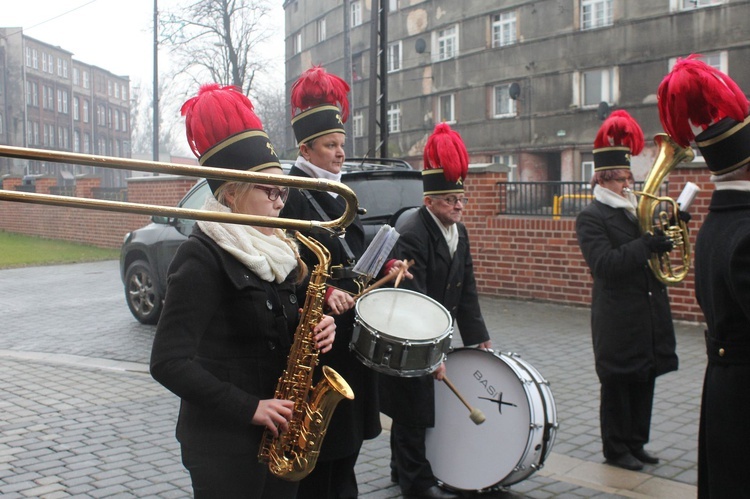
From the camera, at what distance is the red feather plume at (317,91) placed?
426 cm

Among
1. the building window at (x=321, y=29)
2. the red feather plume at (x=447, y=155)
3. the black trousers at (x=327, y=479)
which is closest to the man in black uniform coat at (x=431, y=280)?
the red feather plume at (x=447, y=155)

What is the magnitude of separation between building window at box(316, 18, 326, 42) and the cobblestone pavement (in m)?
40.9

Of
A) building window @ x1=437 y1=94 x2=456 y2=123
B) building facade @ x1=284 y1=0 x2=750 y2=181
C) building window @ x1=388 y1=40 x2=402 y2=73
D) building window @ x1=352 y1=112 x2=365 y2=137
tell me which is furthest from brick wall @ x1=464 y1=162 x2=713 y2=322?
building window @ x1=352 y1=112 x2=365 y2=137

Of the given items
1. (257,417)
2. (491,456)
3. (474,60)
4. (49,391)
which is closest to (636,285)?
(491,456)

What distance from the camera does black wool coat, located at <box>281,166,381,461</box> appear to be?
361 cm

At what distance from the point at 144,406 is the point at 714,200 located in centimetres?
502

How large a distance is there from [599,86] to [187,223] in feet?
90.2

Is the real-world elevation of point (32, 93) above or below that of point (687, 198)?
above

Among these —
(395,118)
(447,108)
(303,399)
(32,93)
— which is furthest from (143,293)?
(32,93)

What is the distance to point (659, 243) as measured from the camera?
518cm

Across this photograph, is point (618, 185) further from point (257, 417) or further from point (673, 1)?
point (673, 1)

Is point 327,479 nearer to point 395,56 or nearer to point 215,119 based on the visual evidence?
point 215,119

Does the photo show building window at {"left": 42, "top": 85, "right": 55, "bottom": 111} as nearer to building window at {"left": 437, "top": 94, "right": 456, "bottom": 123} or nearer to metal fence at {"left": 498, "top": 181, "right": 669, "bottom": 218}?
building window at {"left": 437, "top": 94, "right": 456, "bottom": 123}

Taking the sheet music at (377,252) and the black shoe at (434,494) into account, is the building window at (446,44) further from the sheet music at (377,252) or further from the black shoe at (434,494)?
the sheet music at (377,252)
